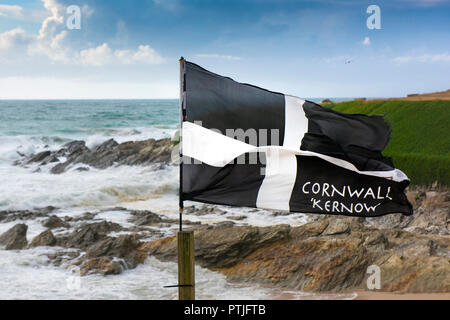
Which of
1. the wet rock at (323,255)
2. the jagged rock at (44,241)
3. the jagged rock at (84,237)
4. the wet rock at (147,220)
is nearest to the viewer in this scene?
the wet rock at (323,255)

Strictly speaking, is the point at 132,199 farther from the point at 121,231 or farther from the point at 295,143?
the point at 295,143

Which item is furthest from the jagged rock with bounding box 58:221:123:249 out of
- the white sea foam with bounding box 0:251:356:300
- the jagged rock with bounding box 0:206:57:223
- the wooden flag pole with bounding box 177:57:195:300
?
the wooden flag pole with bounding box 177:57:195:300

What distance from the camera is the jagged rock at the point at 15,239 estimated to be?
15273mm

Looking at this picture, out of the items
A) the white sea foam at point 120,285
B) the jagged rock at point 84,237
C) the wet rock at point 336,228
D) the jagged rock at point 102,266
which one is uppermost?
the wet rock at point 336,228

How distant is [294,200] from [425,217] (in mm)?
12377

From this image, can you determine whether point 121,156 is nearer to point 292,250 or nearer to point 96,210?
point 96,210

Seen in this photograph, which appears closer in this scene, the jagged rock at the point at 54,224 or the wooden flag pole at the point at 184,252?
the wooden flag pole at the point at 184,252

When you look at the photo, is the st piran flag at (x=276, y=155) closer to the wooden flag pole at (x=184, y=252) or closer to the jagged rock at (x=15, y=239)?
the wooden flag pole at (x=184, y=252)

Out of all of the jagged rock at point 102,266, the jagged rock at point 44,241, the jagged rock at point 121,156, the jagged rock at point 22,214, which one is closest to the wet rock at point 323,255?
the jagged rock at point 102,266

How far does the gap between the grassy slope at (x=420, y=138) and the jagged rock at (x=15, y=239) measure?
1174cm

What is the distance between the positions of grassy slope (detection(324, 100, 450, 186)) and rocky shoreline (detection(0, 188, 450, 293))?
5.85 m

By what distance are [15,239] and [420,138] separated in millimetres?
19031

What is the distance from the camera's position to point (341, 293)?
11.2 metres

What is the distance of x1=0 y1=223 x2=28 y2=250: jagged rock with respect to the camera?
1527 cm
